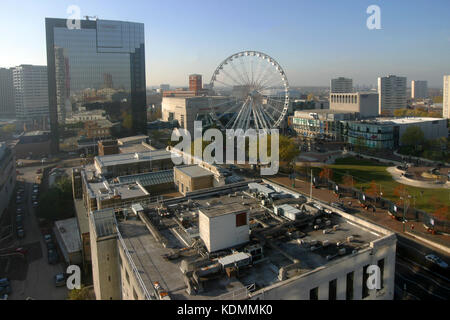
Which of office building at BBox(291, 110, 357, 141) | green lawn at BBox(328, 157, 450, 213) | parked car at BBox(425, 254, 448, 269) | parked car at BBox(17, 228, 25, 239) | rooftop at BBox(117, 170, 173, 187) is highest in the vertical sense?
office building at BBox(291, 110, 357, 141)

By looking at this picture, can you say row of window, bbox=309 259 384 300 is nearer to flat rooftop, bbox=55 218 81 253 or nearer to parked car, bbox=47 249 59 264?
flat rooftop, bbox=55 218 81 253

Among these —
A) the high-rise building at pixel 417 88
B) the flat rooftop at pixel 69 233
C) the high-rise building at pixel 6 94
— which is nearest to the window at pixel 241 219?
the flat rooftop at pixel 69 233

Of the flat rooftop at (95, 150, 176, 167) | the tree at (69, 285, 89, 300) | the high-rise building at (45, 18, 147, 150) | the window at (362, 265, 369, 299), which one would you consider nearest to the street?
the tree at (69, 285, 89, 300)

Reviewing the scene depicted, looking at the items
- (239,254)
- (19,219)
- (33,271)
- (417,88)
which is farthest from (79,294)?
(417,88)

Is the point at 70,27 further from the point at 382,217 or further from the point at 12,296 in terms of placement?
the point at 382,217

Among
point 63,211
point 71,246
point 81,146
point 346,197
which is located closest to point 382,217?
point 346,197

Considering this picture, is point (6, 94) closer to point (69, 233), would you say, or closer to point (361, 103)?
point (361, 103)

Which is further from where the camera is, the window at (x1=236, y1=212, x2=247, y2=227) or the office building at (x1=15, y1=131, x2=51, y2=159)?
the office building at (x1=15, y1=131, x2=51, y2=159)
